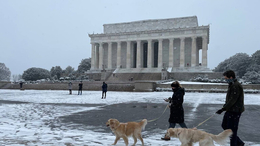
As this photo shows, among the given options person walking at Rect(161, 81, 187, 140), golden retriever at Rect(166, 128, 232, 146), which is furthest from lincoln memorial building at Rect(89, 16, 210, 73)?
golden retriever at Rect(166, 128, 232, 146)

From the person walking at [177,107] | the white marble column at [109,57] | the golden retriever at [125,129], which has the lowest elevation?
the golden retriever at [125,129]

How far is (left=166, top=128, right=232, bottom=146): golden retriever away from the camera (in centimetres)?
419

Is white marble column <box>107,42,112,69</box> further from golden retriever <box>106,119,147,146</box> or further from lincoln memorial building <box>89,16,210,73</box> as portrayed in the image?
golden retriever <box>106,119,147,146</box>

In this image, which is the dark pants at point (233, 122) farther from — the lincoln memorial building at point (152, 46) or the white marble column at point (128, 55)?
the white marble column at point (128, 55)

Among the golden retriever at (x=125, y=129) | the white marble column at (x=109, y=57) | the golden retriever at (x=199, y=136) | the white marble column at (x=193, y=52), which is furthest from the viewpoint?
the white marble column at (x=109, y=57)

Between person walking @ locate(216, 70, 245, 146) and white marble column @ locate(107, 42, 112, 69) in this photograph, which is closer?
person walking @ locate(216, 70, 245, 146)

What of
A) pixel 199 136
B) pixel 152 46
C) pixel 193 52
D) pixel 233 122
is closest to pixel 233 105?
pixel 233 122

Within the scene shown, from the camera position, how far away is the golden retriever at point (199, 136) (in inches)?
165

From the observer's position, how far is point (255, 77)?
3841cm

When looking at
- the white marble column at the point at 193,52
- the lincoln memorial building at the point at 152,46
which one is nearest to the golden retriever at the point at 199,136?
the lincoln memorial building at the point at 152,46

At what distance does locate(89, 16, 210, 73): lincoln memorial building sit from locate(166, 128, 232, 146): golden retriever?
49720 millimetres

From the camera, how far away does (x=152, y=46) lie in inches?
2429

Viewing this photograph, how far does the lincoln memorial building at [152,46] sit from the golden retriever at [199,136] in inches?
1957

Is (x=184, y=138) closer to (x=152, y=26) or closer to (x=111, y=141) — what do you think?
(x=111, y=141)
